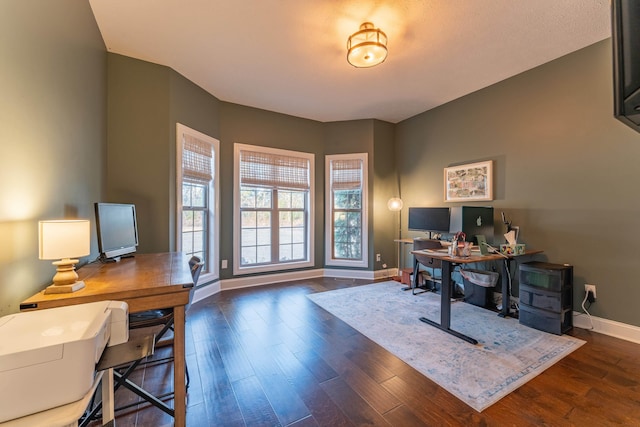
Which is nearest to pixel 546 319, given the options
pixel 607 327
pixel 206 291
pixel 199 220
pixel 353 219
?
pixel 607 327

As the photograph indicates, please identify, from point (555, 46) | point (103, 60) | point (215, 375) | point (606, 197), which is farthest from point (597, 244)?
point (103, 60)

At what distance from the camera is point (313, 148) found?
477 cm

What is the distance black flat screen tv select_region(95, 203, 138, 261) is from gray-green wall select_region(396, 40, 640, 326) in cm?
423

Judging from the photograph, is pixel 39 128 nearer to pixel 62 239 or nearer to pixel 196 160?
pixel 62 239

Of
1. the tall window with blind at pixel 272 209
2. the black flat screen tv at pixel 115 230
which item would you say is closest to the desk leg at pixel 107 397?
the black flat screen tv at pixel 115 230

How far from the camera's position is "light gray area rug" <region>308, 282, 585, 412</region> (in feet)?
6.03

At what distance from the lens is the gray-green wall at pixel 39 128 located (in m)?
1.20

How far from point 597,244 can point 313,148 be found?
3.95 meters

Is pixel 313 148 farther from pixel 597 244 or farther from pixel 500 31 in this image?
pixel 597 244

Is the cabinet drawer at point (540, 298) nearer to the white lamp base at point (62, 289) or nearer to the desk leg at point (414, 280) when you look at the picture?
the desk leg at point (414, 280)

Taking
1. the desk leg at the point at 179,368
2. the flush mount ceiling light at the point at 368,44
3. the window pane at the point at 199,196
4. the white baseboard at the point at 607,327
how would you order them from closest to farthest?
1. the desk leg at the point at 179,368
2. the flush mount ceiling light at the point at 368,44
3. the white baseboard at the point at 607,327
4. the window pane at the point at 199,196

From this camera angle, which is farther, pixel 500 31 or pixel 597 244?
pixel 597 244

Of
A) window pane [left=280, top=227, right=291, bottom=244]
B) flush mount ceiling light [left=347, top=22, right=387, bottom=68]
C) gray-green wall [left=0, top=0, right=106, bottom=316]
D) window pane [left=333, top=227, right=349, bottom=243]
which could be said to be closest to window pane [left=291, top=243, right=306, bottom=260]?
window pane [left=280, top=227, right=291, bottom=244]

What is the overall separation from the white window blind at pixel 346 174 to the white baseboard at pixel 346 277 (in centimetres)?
156
